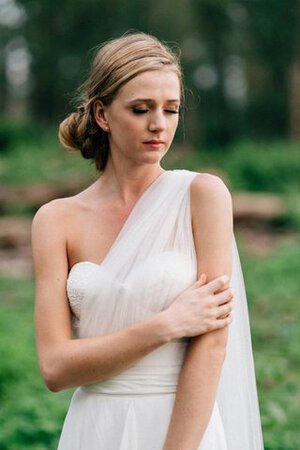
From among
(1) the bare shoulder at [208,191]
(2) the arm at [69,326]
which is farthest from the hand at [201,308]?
(1) the bare shoulder at [208,191]

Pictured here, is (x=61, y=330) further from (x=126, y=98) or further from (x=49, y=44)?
(x=49, y=44)

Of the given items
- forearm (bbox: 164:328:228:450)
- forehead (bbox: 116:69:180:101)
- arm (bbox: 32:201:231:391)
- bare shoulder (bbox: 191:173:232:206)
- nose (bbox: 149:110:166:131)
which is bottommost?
forearm (bbox: 164:328:228:450)

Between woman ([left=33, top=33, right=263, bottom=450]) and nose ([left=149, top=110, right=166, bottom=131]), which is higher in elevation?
nose ([left=149, top=110, right=166, bottom=131])

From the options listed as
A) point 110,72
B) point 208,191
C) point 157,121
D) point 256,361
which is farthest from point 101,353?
point 256,361

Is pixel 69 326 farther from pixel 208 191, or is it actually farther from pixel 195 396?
pixel 208 191

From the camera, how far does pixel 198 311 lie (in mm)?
2289

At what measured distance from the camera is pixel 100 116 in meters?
2.51

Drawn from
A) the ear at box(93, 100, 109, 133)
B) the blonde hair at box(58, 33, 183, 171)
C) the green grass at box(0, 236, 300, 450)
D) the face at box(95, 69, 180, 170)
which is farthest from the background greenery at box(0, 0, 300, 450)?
the face at box(95, 69, 180, 170)

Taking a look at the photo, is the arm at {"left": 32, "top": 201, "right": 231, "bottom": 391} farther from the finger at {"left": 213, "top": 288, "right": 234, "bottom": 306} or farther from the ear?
the ear

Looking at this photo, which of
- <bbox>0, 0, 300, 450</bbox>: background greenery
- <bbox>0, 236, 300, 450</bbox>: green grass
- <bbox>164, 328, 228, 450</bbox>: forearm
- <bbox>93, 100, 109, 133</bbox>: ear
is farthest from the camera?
<bbox>0, 0, 300, 450</bbox>: background greenery

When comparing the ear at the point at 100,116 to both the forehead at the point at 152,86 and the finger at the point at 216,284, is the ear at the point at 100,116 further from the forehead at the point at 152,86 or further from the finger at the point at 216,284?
the finger at the point at 216,284

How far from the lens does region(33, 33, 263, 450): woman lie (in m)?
2.29

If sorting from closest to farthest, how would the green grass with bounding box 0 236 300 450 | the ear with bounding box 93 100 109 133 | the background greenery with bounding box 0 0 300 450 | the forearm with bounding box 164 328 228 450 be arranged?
1. the forearm with bounding box 164 328 228 450
2. the ear with bounding box 93 100 109 133
3. the green grass with bounding box 0 236 300 450
4. the background greenery with bounding box 0 0 300 450

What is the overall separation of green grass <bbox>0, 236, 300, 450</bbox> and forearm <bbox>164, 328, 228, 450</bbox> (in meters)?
2.21
